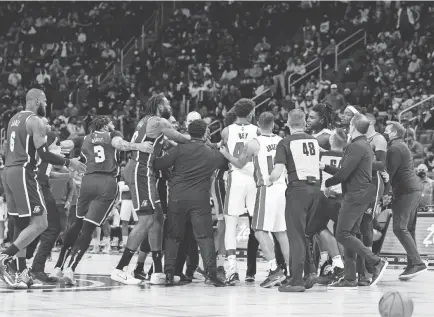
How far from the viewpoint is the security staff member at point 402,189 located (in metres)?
13.1

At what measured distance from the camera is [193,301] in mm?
10070

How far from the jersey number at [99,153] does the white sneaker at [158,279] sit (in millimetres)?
1699

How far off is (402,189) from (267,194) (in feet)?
7.67

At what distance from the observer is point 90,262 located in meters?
17.4

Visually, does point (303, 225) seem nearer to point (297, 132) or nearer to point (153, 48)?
point (297, 132)

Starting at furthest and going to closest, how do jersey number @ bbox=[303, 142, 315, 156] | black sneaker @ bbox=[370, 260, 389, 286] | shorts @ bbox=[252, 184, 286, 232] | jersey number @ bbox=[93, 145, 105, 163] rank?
jersey number @ bbox=[93, 145, 105, 163] < shorts @ bbox=[252, 184, 286, 232] < black sneaker @ bbox=[370, 260, 389, 286] < jersey number @ bbox=[303, 142, 315, 156]

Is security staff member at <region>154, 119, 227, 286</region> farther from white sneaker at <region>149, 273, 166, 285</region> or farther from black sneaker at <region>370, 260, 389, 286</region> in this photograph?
black sneaker at <region>370, 260, 389, 286</region>

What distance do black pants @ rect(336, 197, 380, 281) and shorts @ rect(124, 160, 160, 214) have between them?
248 centimetres

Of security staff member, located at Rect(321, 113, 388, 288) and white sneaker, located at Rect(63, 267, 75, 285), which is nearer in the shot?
security staff member, located at Rect(321, 113, 388, 288)

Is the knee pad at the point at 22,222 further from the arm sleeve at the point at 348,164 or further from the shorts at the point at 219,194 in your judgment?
the arm sleeve at the point at 348,164

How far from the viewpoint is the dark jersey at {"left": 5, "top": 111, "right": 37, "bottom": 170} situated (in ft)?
37.7

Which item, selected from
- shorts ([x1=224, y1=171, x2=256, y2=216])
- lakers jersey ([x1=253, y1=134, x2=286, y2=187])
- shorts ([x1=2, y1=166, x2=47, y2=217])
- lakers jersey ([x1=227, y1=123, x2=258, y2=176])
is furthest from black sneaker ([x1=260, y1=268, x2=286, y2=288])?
shorts ([x1=2, y1=166, x2=47, y2=217])

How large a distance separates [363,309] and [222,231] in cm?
432

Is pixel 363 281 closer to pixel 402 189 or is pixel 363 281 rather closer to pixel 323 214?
pixel 323 214
